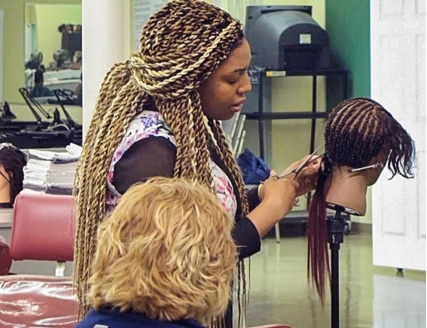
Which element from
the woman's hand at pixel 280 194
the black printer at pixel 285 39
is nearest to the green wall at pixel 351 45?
the black printer at pixel 285 39

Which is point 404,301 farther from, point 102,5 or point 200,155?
point 200,155

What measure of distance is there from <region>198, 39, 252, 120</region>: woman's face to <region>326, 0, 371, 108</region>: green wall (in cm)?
659

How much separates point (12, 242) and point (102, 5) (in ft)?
5.28

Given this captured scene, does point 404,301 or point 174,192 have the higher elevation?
point 174,192

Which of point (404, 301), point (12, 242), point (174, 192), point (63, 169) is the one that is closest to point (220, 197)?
point (174, 192)

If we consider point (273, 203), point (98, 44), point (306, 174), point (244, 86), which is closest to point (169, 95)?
point (244, 86)

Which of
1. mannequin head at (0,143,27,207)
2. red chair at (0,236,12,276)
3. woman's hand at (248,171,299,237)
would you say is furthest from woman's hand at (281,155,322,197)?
mannequin head at (0,143,27,207)

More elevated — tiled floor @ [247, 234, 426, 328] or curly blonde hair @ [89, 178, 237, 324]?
curly blonde hair @ [89, 178, 237, 324]

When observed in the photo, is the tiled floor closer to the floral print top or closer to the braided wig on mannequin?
the braided wig on mannequin

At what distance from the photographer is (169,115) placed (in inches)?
74.9

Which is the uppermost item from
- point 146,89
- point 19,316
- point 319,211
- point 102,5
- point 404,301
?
point 102,5

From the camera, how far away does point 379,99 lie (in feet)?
22.0

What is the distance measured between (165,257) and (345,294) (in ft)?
15.1

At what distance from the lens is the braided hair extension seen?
6.19ft
